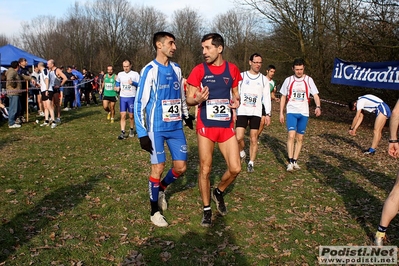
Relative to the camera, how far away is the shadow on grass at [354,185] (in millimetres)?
5320

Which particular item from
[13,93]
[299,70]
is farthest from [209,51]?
[13,93]

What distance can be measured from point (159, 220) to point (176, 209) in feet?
2.06

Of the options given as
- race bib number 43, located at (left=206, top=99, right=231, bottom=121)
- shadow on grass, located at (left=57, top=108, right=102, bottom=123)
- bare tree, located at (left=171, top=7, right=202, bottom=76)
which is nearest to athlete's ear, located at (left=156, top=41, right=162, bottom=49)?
race bib number 43, located at (left=206, top=99, right=231, bottom=121)

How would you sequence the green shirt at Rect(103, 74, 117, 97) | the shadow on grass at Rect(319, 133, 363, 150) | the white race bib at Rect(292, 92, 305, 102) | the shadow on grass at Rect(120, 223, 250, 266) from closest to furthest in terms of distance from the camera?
the shadow on grass at Rect(120, 223, 250, 266)
the white race bib at Rect(292, 92, 305, 102)
the shadow on grass at Rect(319, 133, 363, 150)
the green shirt at Rect(103, 74, 117, 97)

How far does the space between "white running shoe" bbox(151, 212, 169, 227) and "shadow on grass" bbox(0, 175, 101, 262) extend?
145 centimetres

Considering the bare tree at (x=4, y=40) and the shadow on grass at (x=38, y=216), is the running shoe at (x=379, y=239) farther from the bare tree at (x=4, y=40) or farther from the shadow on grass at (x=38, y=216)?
the bare tree at (x=4, y=40)

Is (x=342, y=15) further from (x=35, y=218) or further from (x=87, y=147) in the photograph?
(x=35, y=218)

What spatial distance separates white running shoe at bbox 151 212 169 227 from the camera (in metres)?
4.85

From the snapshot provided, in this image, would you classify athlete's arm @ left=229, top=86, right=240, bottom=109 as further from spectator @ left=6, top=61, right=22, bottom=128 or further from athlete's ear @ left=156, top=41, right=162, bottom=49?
spectator @ left=6, top=61, right=22, bottom=128

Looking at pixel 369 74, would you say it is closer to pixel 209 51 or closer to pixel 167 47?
pixel 209 51

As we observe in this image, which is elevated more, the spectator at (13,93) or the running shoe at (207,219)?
the spectator at (13,93)

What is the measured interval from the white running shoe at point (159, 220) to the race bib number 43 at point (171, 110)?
132 centimetres

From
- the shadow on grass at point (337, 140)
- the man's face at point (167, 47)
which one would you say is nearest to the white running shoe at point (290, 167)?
the shadow on grass at point (337, 140)

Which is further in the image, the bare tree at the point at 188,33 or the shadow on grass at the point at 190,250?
the bare tree at the point at 188,33
